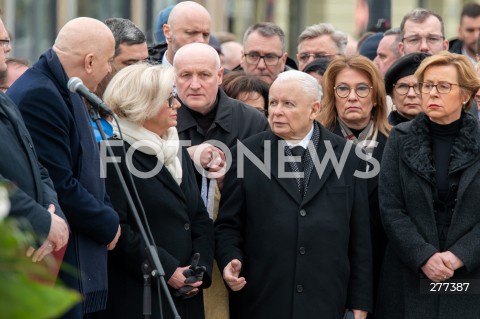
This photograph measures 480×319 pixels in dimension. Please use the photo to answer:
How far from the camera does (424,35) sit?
26.5 feet

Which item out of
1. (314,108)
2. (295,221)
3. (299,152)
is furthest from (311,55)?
(295,221)

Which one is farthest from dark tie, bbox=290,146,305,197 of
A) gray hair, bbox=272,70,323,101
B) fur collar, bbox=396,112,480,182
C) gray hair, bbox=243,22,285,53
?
gray hair, bbox=243,22,285,53

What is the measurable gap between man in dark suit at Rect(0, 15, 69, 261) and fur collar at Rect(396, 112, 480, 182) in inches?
84.3

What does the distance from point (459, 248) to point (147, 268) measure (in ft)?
6.04

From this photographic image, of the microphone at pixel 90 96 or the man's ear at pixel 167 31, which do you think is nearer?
the microphone at pixel 90 96

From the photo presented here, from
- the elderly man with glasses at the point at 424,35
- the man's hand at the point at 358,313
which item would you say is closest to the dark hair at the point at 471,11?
the elderly man with glasses at the point at 424,35

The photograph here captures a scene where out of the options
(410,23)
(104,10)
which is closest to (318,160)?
(410,23)

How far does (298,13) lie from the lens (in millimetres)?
33281

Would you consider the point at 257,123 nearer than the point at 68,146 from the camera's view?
No

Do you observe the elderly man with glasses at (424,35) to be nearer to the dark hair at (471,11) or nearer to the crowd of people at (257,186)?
the dark hair at (471,11)

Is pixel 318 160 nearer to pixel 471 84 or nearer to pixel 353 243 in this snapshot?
pixel 353 243

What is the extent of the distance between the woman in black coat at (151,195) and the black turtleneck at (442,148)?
1.39 metres

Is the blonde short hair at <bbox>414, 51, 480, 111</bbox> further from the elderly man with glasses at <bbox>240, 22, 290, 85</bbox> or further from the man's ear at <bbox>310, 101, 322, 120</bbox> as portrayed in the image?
the elderly man with glasses at <bbox>240, 22, 290, 85</bbox>

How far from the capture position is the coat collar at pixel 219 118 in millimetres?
5629
